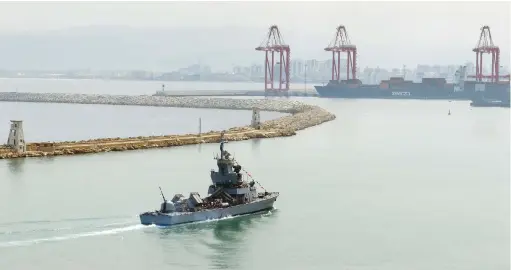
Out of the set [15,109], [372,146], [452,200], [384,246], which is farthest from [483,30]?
[384,246]

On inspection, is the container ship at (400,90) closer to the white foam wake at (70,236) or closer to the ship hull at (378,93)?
the ship hull at (378,93)

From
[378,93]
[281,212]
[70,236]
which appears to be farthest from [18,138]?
Result: [378,93]

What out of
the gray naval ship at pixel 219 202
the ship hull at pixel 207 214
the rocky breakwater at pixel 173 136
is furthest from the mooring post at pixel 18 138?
the ship hull at pixel 207 214

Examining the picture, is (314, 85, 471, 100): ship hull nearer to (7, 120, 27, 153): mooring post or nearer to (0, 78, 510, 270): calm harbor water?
(0, 78, 510, 270): calm harbor water

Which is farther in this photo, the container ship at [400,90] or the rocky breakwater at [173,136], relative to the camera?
the container ship at [400,90]

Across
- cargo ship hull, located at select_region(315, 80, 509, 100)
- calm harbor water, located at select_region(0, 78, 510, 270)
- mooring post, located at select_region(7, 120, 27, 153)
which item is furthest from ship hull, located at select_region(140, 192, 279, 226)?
cargo ship hull, located at select_region(315, 80, 509, 100)

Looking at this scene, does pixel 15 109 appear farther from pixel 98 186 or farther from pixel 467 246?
pixel 467 246

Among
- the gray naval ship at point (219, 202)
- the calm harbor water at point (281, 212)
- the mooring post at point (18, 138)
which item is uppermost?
the mooring post at point (18, 138)

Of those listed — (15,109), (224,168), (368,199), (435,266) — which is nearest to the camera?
(435,266)
